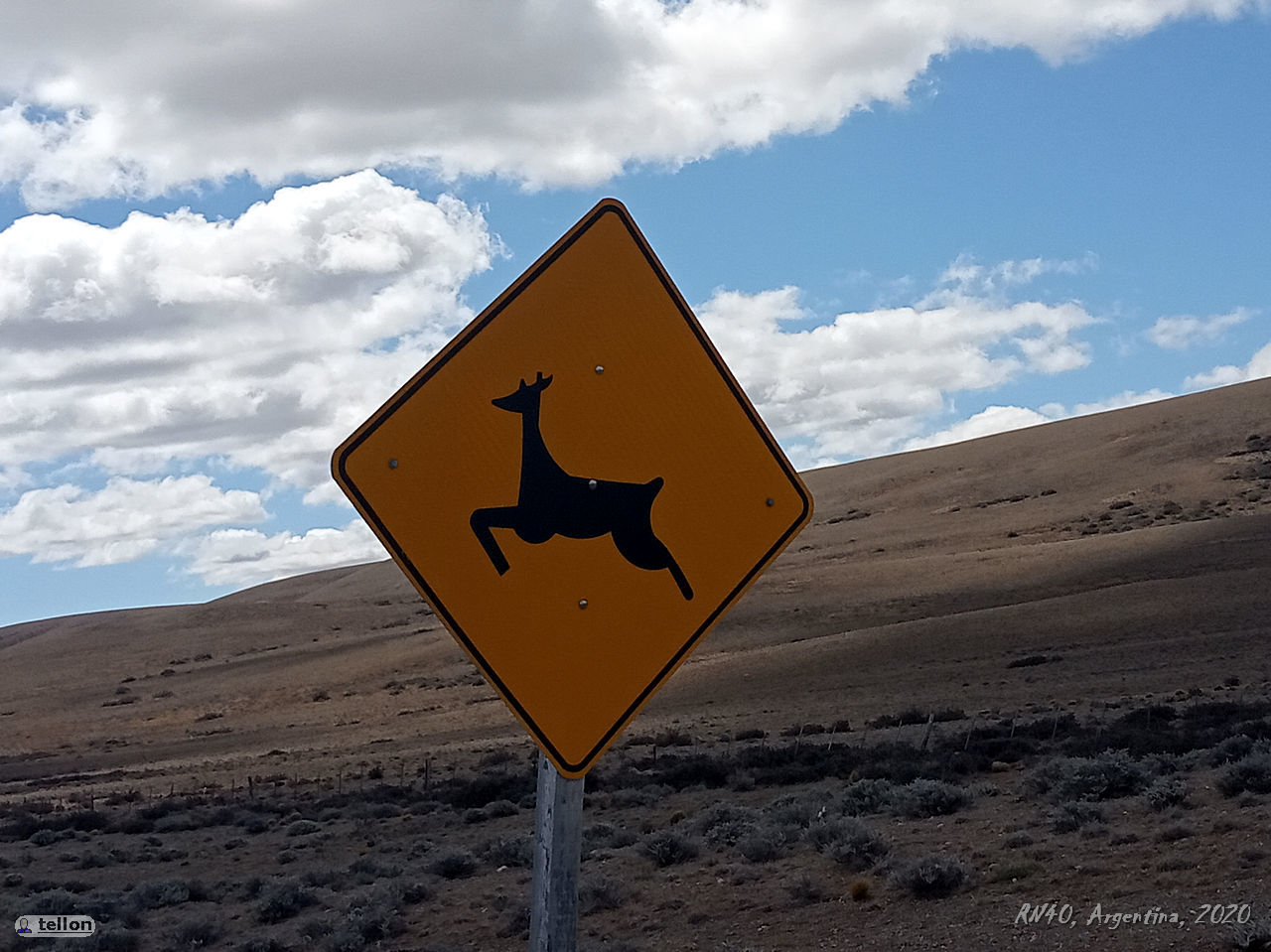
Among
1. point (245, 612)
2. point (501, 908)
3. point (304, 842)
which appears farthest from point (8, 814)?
point (245, 612)

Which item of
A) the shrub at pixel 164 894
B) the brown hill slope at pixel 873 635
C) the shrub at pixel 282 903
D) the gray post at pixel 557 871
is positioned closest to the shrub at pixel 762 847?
the shrub at pixel 282 903

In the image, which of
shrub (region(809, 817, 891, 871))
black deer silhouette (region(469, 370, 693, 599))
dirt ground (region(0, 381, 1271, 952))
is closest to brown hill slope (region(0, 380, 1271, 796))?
dirt ground (region(0, 381, 1271, 952))

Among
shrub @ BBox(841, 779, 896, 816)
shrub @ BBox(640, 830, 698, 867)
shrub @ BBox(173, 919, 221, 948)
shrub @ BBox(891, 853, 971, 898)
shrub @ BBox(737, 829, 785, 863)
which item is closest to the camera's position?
shrub @ BBox(891, 853, 971, 898)

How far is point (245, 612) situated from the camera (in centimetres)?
10088

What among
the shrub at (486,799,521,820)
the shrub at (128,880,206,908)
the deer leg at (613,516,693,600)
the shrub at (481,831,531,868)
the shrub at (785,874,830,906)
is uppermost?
the deer leg at (613,516,693,600)

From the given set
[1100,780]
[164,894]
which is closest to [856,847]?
[1100,780]

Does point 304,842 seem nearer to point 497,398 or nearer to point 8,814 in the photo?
point 8,814

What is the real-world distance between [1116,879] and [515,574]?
8234 millimetres

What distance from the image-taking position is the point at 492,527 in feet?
9.19

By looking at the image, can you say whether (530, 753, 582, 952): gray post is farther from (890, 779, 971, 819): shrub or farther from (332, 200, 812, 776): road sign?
(890, 779, 971, 819): shrub

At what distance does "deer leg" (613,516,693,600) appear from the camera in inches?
113

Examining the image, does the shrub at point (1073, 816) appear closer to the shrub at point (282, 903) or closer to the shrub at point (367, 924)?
the shrub at point (367, 924)

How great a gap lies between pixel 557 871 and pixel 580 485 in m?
0.88

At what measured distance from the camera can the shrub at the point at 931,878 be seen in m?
9.88
